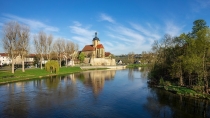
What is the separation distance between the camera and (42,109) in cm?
1748

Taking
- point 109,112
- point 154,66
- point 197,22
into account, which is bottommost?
point 109,112

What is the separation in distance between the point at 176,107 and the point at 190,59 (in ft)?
26.3

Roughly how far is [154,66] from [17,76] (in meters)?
31.2

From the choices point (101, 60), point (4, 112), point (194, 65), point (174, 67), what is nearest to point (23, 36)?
point (4, 112)

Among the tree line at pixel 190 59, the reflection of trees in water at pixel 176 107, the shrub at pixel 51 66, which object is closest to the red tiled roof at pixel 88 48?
the shrub at pixel 51 66

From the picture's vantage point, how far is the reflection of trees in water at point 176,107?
54.0 ft

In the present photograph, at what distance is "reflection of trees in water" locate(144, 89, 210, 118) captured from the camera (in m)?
16.5

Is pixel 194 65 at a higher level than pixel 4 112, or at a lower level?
higher

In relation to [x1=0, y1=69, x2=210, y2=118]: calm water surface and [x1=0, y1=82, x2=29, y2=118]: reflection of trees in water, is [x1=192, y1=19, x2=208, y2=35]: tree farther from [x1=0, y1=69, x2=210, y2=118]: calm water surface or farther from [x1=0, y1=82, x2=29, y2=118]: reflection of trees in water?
[x1=0, y1=82, x2=29, y2=118]: reflection of trees in water

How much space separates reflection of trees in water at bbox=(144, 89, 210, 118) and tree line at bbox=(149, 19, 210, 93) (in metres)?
4.36

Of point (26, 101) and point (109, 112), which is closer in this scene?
point (109, 112)

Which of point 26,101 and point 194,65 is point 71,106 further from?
point 194,65

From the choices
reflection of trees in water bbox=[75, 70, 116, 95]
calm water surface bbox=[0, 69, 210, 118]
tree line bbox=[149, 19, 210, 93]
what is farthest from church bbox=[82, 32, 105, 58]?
calm water surface bbox=[0, 69, 210, 118]

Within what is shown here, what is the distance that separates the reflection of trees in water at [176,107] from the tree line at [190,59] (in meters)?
4.36
